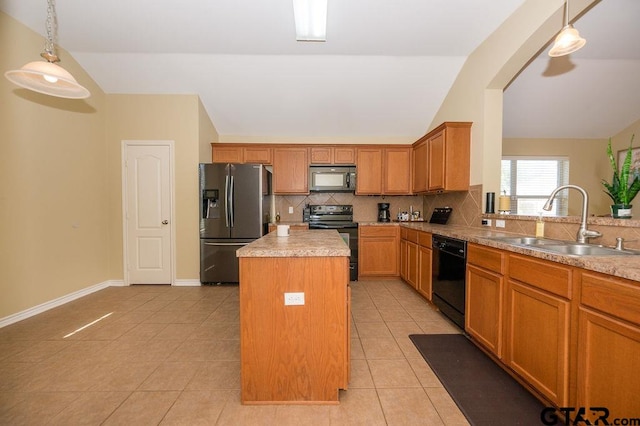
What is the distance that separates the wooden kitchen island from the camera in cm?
161

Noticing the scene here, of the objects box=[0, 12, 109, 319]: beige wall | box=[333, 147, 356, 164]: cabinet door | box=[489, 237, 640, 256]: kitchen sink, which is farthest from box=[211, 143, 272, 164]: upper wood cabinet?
box=[489, 237, 640, 256]: kitchen sink

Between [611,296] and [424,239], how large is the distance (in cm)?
214

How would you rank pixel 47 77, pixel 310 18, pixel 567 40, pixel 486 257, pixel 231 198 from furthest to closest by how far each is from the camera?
pixel 231 198
pixel 310 18
pixel 486 257
pixel 567 40
pixel 47 77

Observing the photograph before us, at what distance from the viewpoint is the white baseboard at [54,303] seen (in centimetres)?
272

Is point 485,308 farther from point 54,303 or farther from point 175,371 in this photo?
point 54,303

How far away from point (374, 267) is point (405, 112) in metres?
2.70

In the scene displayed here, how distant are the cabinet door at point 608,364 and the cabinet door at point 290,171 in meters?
3.89

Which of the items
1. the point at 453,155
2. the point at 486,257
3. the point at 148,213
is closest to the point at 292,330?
the point at 486,257

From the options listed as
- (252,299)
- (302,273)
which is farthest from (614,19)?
(252,299)

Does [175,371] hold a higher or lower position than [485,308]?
lower

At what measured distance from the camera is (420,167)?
4344mm

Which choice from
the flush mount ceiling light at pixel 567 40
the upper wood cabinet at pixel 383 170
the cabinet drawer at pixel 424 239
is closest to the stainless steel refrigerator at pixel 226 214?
the upper wood cabinet at pixel 383 170

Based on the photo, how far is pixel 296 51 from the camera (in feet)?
11.5

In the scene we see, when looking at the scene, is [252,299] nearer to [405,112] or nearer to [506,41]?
[506,41]
